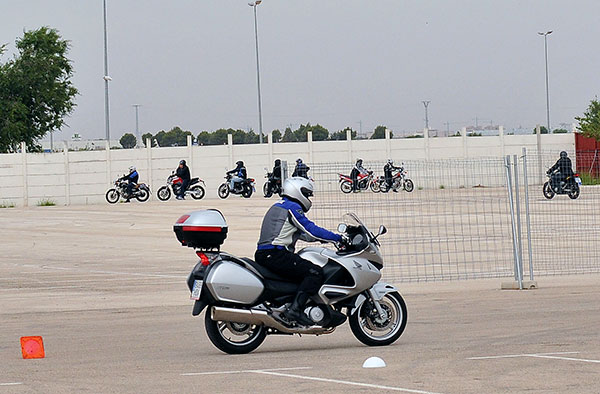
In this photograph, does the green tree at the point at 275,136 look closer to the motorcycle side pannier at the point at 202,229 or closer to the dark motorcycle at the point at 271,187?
the dark motorcycle at the point at 271,187

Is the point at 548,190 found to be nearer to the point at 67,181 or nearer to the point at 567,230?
the point at 567,230

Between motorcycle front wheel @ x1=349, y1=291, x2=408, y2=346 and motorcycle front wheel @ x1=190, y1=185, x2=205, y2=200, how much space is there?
36341mm

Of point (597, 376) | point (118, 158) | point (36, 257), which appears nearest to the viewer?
point (597, 376)

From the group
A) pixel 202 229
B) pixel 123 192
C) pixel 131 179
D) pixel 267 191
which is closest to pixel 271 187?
pixel 267 191

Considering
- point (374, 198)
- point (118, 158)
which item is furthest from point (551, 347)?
point (118, 158)

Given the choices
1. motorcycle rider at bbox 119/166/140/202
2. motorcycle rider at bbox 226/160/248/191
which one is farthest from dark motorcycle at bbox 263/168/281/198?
motorcycle rider at bbox 119/166/140/202

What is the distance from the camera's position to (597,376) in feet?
25.8

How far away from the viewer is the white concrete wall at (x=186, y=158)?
48.4 m

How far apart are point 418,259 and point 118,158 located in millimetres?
34620

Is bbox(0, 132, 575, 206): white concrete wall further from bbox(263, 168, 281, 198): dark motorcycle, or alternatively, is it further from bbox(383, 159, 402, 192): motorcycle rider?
bbox(383, 159, 402, 192): motorcycle rider

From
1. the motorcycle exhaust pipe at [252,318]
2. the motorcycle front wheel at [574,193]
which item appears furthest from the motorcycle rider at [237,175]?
the motorcycle exhaust pipe at [252,318]

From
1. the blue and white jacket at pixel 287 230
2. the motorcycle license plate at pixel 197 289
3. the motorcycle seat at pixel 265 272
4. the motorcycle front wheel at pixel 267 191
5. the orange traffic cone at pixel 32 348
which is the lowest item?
the orange traffic cone at pixel 32 348

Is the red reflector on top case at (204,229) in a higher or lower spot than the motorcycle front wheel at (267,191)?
lower

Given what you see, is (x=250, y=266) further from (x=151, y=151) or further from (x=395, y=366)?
(x=151, y=151)
